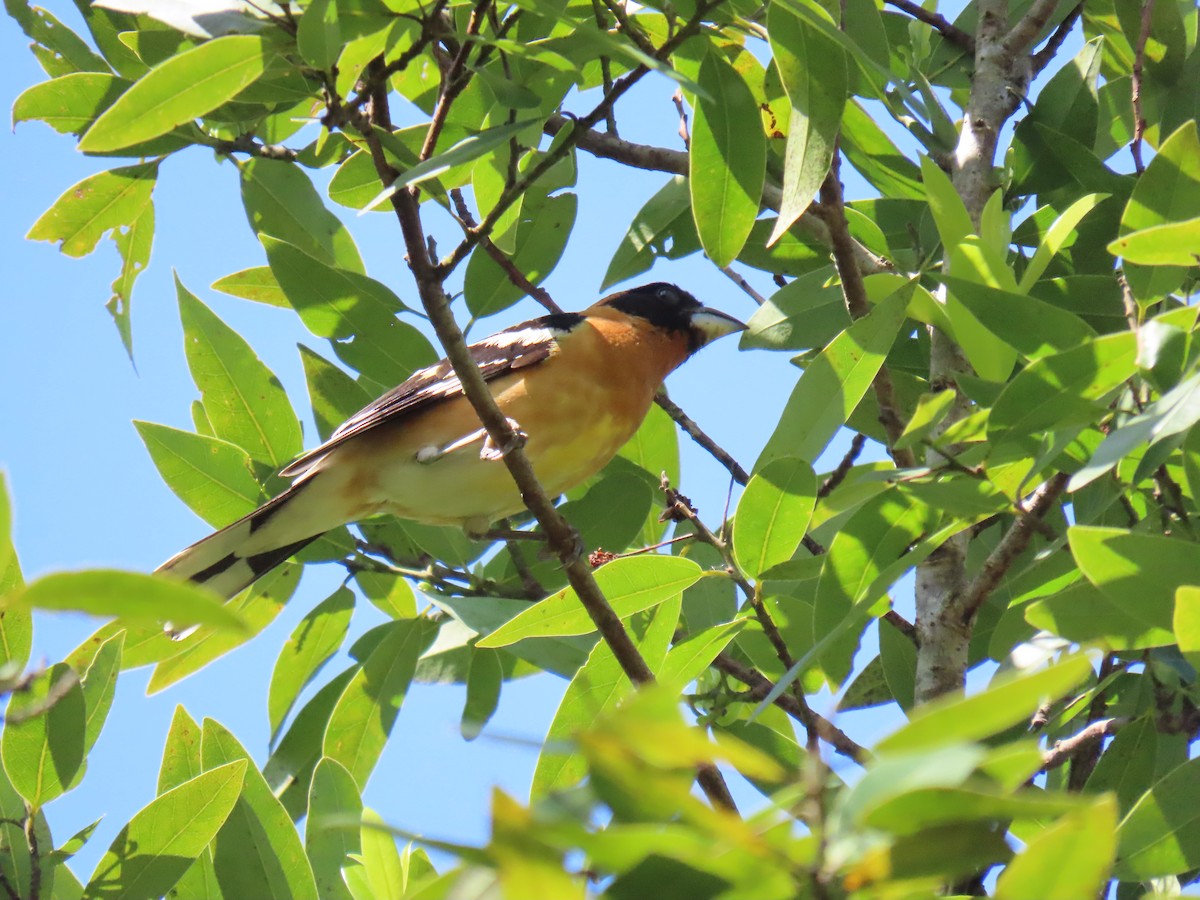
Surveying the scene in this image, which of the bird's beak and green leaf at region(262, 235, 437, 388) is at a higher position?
green leaf at region(262, 235, 437, 388)

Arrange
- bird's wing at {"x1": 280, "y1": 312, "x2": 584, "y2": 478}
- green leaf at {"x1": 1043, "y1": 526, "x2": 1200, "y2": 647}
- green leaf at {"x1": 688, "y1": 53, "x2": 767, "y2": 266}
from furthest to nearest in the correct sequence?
bird's wing at {"x1": 280, "y1": 312, "x2": 584, "y2": 478}
green leaf at {"x1": 688, "y1": 53, "x2": 767, "y2": 266}
green leaf at {"x1": 1043, "y1": 526, "x2": 1200, "y2": 647}


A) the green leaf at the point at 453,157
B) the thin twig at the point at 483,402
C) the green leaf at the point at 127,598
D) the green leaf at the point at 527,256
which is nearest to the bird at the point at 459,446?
the green leaf at the point at 527,256

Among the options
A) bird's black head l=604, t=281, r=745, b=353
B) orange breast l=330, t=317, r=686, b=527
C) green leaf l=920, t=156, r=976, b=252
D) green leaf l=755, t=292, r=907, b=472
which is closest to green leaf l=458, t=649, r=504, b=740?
orange breast l=330, t=317, r=686, b=527

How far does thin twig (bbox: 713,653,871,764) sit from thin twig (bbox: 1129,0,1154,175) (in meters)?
1.53

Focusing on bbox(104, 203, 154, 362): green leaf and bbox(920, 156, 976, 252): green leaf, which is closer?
bbox(920, 156, 976, 252): green leaf

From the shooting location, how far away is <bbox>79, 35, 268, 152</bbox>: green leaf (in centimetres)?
214

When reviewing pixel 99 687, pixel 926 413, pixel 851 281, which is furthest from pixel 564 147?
pixel 99 687

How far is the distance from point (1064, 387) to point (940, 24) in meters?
2.53

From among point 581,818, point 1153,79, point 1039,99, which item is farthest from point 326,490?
point 581,818

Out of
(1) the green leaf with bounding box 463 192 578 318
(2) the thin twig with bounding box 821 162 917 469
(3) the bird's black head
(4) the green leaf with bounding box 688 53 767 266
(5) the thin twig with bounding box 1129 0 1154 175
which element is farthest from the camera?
(3) the bird's black head

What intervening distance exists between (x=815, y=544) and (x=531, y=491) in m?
0.92

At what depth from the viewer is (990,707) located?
1.06 metres

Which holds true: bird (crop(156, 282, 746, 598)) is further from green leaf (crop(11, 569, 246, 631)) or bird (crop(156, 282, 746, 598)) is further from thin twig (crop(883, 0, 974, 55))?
green leaf (crop(11, 569, 246, 631))

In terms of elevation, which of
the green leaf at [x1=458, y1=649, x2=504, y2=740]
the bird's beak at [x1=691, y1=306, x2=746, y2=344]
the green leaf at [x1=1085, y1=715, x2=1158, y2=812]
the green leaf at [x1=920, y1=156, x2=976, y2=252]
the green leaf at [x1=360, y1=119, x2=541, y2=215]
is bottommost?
the green leaf at [x1=1085, y1=715, x2=1158, y2=812]
